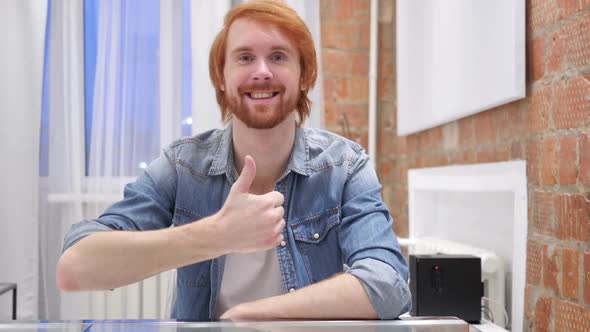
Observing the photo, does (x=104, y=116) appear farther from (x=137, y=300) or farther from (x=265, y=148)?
(x=265, y=148)

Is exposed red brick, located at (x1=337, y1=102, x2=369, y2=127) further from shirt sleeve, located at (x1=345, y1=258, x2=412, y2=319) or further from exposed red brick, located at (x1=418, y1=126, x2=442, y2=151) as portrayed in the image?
shirt sleeve, located at (x1=345, y1=258, x2=412, y2=319)

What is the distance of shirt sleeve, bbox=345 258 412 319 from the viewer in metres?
1.07

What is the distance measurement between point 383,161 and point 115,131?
4.53ft

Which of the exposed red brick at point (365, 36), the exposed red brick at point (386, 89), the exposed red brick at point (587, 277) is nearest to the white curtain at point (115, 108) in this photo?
the exposed red brick at point (365, 36)

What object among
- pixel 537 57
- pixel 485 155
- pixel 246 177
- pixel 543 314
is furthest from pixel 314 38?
pixel 246 177

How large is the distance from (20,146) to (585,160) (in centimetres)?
236

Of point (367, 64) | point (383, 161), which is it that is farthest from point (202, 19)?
point (383, 161)

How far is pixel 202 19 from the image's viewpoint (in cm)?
276

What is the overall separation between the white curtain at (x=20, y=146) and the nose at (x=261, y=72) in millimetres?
1787

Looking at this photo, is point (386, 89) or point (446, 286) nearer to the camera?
point (446, 286)

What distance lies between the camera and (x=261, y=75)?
131 cm

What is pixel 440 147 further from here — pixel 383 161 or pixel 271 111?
pixel 271 111

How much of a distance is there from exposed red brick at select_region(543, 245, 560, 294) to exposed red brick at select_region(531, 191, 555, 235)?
51 millimetres

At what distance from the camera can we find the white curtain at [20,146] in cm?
269
